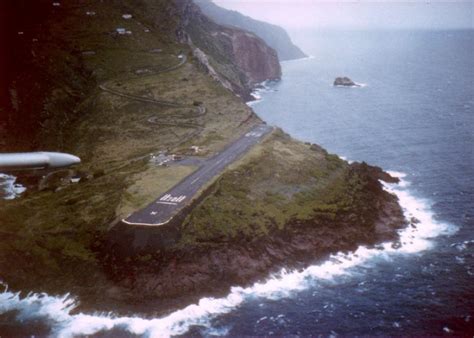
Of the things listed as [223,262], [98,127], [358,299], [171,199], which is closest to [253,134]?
[171,199]

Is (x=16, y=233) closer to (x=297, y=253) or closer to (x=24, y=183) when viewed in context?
(x=24, y=183)

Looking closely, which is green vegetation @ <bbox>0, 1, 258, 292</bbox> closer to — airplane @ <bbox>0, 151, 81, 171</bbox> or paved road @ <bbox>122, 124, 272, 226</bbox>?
paved road @ <bbox>122, 124, 272, 226</bbox>

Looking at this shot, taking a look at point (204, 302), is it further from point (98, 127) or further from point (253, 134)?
point (98, 127)

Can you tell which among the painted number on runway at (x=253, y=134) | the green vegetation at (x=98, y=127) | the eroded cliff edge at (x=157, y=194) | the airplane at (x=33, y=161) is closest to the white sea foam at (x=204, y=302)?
the eroded cliff edge at (x=157, y=194)

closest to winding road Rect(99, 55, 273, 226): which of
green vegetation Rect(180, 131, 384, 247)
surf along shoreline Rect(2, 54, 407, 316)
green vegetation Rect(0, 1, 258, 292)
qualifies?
green vegetation Rect(0, 1, 258, 292)

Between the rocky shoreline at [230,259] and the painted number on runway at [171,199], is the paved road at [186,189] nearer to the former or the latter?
the painted number on runway at [171,199]

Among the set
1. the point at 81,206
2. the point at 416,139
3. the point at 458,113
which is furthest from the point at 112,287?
the point at 458,113
